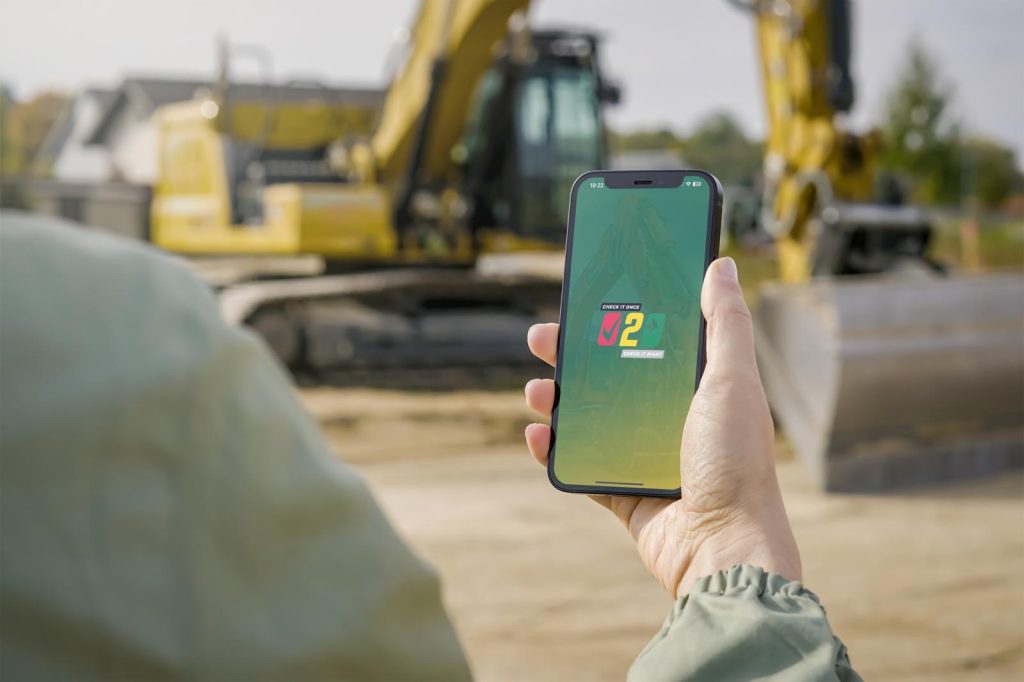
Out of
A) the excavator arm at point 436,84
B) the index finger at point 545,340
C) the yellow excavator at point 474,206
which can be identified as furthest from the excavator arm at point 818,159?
the index finger at point 545,340

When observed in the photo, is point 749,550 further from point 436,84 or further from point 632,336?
point 436,84

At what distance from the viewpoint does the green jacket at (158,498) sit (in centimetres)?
56

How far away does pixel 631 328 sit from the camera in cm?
131

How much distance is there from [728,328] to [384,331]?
7268 mm

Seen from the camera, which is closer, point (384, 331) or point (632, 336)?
point (632, 336)

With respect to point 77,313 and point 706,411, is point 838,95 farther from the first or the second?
point 77,313

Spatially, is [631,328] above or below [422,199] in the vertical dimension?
above

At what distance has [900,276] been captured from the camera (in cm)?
768

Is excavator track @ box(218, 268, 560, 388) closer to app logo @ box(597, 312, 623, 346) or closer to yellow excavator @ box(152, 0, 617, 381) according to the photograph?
yellow excavator @ box(152, 0, 617, 381)

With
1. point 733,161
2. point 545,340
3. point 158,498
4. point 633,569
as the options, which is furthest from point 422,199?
point 733,161

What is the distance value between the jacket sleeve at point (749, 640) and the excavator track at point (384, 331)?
23.2ft

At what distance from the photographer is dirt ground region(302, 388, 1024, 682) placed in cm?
310

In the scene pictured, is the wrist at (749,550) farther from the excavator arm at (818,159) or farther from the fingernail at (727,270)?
the excavator arm at (818,159)

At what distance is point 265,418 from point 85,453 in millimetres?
93
